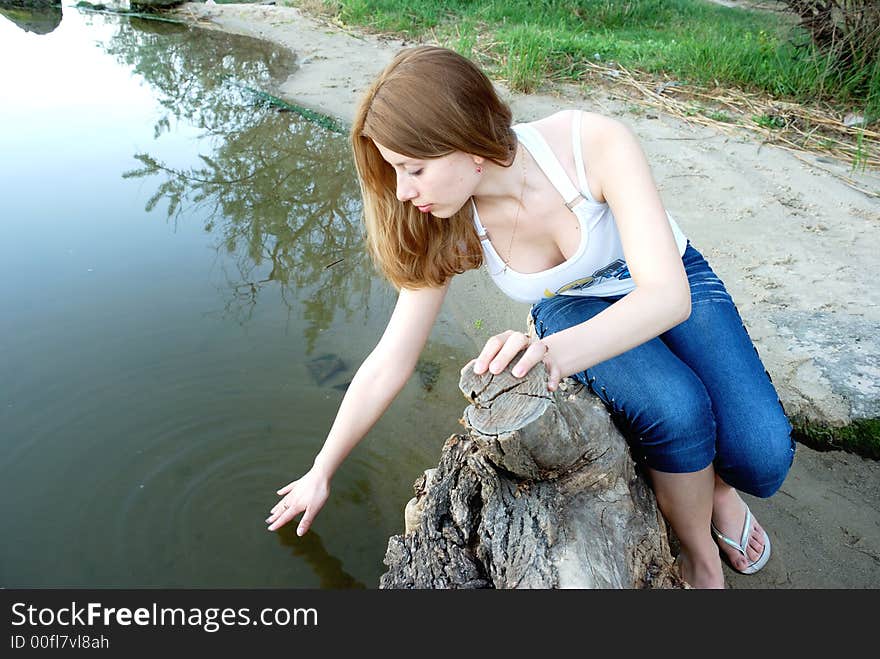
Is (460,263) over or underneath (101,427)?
over

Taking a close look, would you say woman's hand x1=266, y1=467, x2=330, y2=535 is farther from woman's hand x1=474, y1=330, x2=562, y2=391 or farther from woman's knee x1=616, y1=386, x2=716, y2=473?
woman's knee x1=616, y1=386, x2=716, y2=473

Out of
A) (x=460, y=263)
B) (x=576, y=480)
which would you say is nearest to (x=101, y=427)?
(x=460, y=263)

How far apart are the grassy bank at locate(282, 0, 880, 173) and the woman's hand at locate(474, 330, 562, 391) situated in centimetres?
391

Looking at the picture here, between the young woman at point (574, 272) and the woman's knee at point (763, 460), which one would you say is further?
the woman's knee at point (763, 460)

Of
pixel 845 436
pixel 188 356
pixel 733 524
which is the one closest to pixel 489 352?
pixel 733 524

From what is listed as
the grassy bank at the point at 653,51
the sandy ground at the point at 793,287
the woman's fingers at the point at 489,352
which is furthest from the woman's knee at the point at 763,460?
the grassy bank at the point at 653,51

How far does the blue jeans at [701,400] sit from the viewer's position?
6.01 feet

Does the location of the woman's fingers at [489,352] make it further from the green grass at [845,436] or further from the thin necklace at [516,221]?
the green grass at [845,436]

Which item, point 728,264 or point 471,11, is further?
point 471,11

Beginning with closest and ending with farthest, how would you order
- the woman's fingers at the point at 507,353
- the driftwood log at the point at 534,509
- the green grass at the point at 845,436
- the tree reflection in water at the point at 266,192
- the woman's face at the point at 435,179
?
the woman's fingers at the point at 507,353 < the driftwood log at the point at 534,509 < the woman's face at the point at 435,179 < the green grass at the point at 845,436 < the tree reflection in water at the point at 266,192

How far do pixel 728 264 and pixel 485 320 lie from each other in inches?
45.6

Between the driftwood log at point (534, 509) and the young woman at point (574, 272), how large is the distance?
0.42 ft

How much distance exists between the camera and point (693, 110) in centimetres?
550
